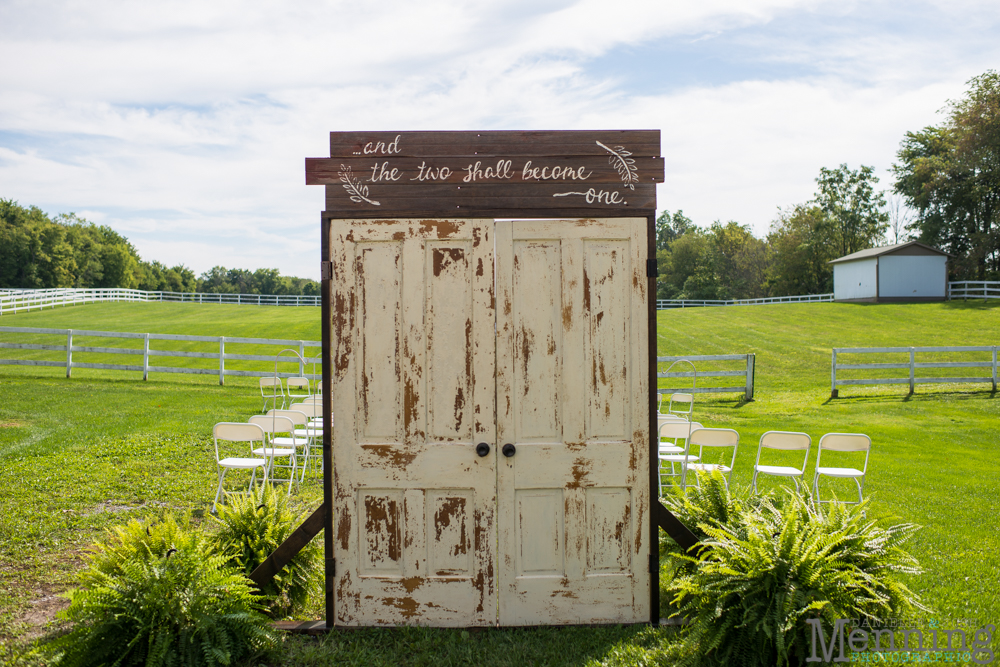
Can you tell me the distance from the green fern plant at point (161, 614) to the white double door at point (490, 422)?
69 cm

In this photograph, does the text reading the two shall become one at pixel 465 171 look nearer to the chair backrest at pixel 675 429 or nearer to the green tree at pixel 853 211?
the chair backrest at pixel 675 429

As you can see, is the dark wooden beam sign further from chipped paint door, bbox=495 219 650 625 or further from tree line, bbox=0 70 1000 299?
tree line, bbox=0 70 1000 299

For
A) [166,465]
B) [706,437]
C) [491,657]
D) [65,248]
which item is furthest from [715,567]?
[65,248]

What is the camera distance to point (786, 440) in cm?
595

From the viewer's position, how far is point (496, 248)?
4398mm

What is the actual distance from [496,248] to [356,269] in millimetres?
991

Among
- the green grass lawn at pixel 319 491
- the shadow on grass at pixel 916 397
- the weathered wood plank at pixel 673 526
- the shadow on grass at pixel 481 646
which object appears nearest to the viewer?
the shadow on grass at pixel 481 646

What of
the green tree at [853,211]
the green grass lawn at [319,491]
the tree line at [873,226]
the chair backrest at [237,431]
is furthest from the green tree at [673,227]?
the chair backrest at [237,431]

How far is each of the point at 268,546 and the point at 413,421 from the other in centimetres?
148

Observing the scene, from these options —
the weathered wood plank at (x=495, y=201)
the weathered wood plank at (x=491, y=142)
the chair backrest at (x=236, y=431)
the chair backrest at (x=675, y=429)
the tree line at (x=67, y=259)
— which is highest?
the tree line at (x=67, y=259)

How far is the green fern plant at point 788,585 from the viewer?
11.5 ft

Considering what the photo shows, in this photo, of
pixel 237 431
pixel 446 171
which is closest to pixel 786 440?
pixel 446 171

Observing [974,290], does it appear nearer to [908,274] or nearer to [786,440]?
[908,274]

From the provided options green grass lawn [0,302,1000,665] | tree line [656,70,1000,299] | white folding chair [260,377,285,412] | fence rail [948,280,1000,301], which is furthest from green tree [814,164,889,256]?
white folding chair [260,377,285,412]
